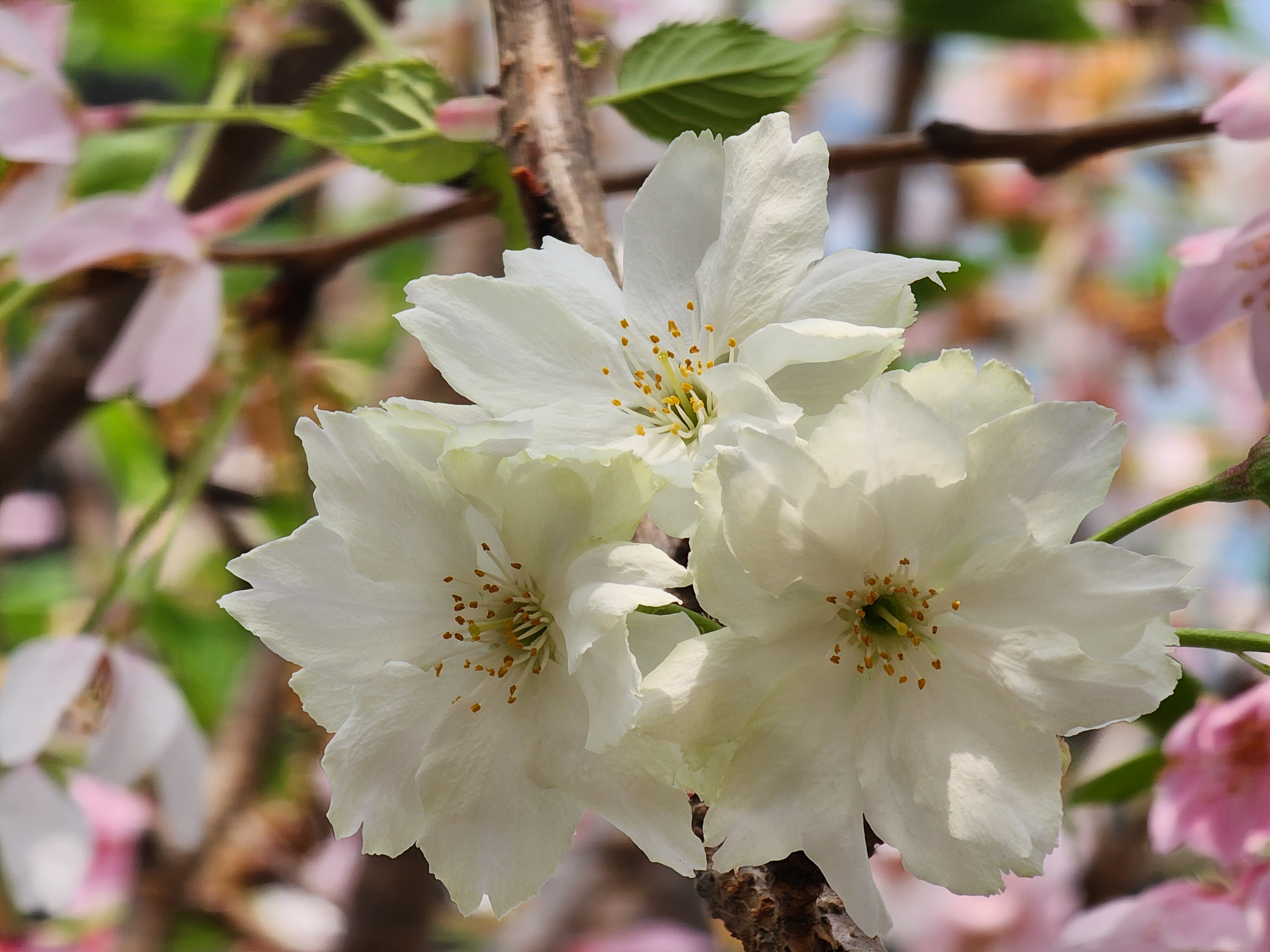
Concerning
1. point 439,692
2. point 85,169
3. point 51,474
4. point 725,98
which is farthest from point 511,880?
point 51,474

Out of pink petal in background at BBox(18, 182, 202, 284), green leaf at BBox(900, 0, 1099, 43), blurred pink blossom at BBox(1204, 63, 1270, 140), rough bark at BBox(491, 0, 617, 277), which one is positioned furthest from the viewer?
green leaf at BBox(900, 0, 1099, 43)

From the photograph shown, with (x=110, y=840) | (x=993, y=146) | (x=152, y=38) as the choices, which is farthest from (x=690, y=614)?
(x=110, y=840)

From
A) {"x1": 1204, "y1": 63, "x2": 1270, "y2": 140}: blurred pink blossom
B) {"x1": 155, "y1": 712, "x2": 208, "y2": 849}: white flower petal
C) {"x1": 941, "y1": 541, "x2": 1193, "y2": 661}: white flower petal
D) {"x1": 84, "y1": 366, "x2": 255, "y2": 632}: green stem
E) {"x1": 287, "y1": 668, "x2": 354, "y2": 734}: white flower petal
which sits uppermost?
{"x1": 1204, "y1": 63, "x2": 1270, "y2": 140}: blurred pink blossom

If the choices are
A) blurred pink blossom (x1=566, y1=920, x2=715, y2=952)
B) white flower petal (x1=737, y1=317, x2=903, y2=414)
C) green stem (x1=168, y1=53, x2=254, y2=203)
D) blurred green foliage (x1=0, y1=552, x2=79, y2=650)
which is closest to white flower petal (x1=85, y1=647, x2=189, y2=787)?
green stem (x1=168, y1=53, x2=254, y2=203)

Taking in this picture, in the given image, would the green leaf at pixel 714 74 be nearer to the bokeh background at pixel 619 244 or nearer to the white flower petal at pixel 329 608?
the bokeh background at pixel 619 244

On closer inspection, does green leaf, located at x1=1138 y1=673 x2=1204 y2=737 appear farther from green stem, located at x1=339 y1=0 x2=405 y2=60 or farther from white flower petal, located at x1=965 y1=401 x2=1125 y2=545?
green stem, located at x1=339 y1=0 x2=405 y2=60

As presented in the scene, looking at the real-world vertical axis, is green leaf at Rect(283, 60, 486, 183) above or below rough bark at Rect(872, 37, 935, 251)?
above

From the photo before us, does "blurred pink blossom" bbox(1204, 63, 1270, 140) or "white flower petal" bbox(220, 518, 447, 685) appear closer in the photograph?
"white flower petal" bbox(220, 518, 447, 685)

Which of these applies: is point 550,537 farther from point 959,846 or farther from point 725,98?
point 725,98
